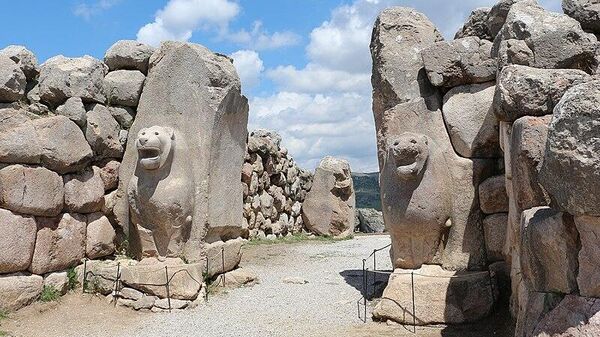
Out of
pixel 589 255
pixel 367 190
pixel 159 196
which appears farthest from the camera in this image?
pixel 367 190

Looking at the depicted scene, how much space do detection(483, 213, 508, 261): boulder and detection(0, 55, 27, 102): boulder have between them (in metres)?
5.06

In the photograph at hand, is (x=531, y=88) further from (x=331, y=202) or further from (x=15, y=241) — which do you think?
(x=331, y=202)

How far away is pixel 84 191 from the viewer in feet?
22.8

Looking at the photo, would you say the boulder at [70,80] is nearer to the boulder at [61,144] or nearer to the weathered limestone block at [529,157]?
the boulder at [61,144]

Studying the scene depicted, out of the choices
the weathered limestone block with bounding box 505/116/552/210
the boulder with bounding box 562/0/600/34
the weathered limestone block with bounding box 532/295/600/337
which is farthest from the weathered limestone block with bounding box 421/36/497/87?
the weathered limestone block with bounding box 532/295/600/337

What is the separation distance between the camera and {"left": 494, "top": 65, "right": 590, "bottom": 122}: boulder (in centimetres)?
421

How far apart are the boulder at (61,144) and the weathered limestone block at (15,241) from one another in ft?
2.22

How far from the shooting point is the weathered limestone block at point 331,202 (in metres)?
14.6

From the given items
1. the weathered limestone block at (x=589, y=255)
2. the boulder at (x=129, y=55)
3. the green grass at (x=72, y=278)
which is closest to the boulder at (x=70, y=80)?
the boulder at (x=129, y=55)

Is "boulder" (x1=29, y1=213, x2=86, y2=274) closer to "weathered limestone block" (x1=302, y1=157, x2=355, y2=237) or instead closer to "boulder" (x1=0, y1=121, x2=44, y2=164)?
"boulder" (x1=0, y1=121, x2=44, y2=164)

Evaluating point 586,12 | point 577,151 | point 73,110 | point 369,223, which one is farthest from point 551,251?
point 369,223

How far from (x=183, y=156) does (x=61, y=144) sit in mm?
1328

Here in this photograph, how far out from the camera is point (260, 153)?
43.2 feet

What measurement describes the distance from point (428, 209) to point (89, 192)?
3.84m
